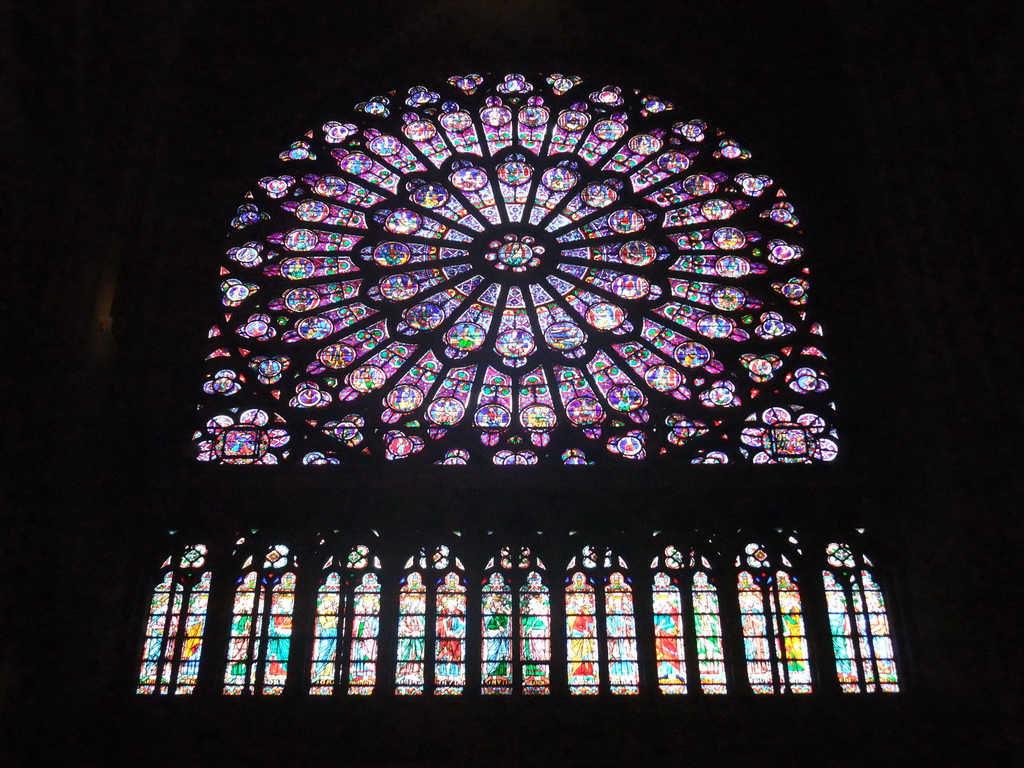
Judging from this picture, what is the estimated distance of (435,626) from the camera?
8305 millimetres

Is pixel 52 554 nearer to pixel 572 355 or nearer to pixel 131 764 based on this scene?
→ pixel 131 764

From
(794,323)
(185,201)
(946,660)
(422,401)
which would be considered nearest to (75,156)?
(185,201)

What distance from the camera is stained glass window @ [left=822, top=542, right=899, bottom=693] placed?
814 centimetres

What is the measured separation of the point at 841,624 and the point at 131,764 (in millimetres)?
5183

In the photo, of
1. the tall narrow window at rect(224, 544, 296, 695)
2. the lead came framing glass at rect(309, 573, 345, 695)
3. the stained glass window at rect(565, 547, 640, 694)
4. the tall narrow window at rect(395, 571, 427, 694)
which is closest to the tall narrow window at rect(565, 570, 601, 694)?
the stained glass window at rect(565, 547, 640, 694)

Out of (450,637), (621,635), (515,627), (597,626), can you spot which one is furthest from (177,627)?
(621,635)

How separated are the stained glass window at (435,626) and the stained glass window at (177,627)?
1493 mm

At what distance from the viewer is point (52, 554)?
7469 mm

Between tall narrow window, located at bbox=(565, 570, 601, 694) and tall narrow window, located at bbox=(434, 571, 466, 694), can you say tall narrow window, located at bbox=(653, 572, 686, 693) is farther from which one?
tall narrow window, located at bbox=(434, 571, 466, 694)

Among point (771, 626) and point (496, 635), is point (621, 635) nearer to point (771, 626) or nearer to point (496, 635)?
point (496, 635)

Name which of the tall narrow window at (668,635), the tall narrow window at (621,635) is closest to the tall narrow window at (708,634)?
the tall narrow window at (668,635)

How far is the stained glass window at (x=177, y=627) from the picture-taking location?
8.13 metres

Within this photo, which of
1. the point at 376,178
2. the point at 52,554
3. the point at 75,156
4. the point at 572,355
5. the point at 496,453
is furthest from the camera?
the point at 376,178

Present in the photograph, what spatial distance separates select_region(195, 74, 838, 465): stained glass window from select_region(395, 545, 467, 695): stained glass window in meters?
0.94
